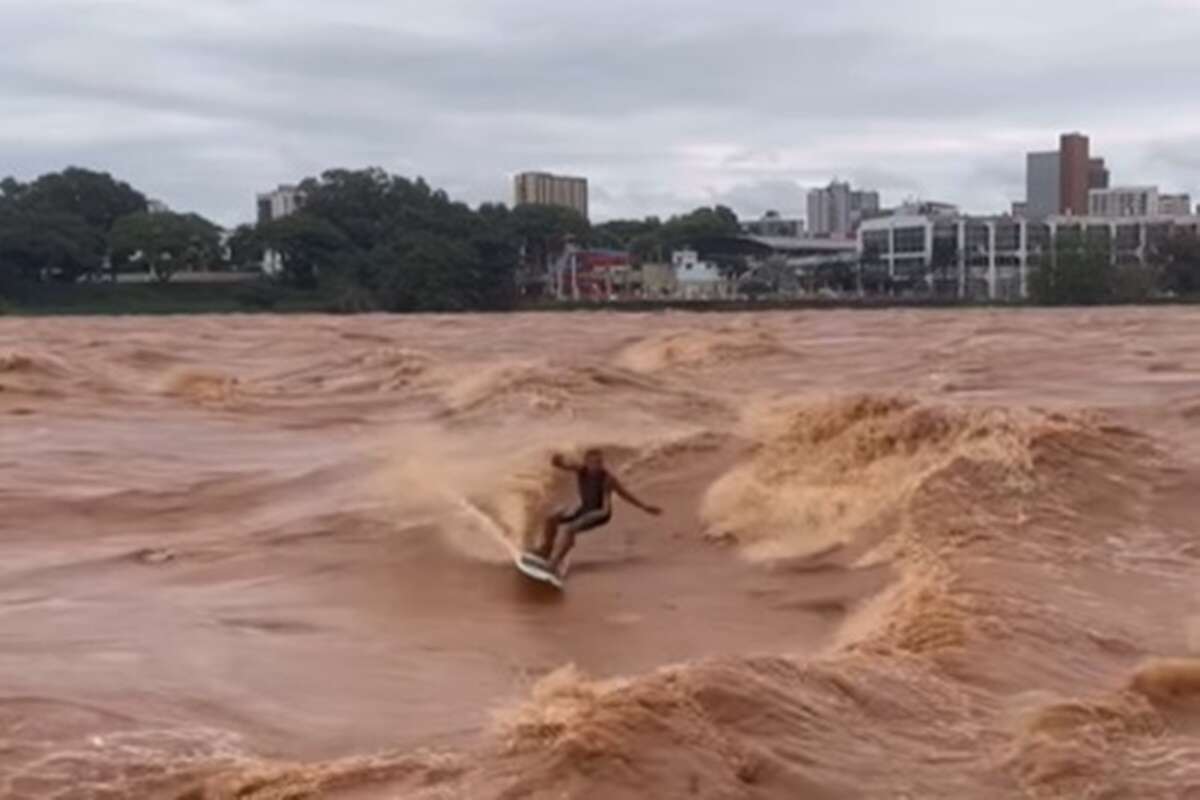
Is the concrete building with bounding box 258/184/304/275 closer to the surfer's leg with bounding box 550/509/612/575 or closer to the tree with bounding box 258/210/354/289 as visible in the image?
the tree with bounding box 258/210/354/289

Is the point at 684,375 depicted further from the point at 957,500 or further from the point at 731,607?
the point at 731,607

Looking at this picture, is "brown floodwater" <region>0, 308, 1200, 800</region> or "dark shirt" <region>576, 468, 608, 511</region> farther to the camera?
"dark shirt" <region>576, 468, 608, 511</region>

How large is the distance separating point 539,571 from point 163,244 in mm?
75760

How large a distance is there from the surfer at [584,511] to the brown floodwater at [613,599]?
0.21 m

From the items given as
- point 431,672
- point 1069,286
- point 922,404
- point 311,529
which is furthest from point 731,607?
point 1069,286

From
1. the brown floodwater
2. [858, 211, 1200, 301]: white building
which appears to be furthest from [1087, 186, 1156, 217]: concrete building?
the brown floodwater

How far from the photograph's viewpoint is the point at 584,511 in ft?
32.9

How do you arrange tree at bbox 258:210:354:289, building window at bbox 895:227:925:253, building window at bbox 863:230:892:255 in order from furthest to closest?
building window at bbox 863:230:892:255, building window at bbox 895:227:925:253, tree at bbox 258:210:354:289

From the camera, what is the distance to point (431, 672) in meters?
8.02

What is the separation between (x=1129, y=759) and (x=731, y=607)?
10.8 ft

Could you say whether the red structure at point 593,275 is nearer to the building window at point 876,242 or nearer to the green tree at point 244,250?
the green tree at point 244,250

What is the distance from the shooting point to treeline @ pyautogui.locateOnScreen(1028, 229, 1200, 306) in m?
72.1

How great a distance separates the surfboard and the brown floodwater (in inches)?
3.6

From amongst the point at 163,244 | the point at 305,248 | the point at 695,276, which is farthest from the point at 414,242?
the point at 695,276
